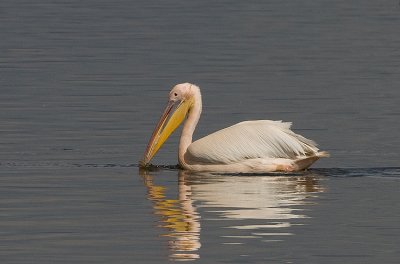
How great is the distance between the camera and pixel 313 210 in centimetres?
1016

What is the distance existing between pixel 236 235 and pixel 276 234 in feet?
0.77

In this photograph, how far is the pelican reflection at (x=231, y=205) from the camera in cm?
920

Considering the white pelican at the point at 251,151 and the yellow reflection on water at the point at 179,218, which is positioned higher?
the white pelican at the point at 251,151

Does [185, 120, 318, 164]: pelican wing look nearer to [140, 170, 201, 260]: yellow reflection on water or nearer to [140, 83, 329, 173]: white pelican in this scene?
[140, 83, 329, 173]: white pelican

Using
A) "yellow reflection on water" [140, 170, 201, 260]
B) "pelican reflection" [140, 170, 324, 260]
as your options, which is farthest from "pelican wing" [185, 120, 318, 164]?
"yellow reflection on water" [140, 170, 201, 260]

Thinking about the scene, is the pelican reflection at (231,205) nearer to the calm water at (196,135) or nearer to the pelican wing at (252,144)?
the calm water at (196,135)

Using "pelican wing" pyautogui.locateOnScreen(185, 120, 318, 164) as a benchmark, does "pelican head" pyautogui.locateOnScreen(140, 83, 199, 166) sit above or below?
above

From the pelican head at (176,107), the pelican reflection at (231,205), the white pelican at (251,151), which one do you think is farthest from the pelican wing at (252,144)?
the pelican head at (176,107)

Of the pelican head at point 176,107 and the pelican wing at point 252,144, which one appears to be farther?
the pelican head at point 176,107

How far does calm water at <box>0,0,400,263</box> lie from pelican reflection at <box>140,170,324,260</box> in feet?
0.05

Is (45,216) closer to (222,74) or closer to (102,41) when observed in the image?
(222,74)

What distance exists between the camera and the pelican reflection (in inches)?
362

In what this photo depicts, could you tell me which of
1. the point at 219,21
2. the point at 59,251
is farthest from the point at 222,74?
the point at 59,251

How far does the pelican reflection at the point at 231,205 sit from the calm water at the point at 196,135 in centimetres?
2
